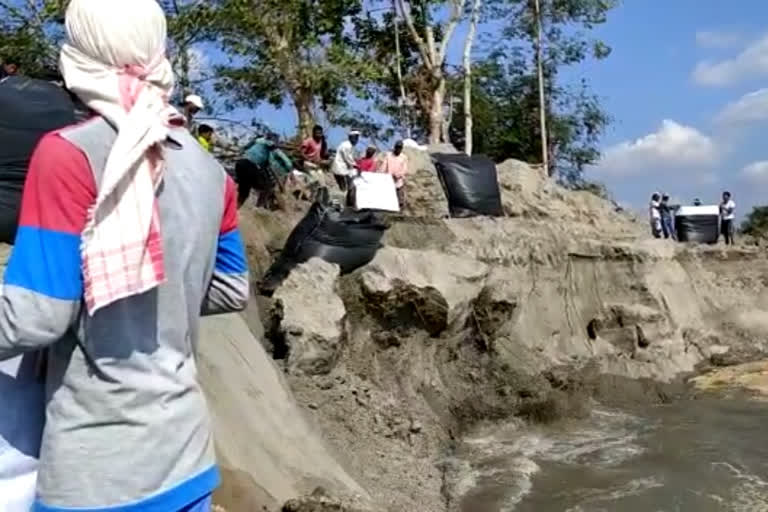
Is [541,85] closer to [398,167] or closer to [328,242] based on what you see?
[398,167]

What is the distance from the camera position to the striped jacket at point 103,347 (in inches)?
61.7

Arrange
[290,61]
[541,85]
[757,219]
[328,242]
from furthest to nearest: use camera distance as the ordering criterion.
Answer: [757,219] → [541,85] → [290,61] → [328,242]

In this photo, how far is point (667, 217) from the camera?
1950 centimetres

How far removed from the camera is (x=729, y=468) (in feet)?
28.1

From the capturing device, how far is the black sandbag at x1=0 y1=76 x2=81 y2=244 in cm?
415

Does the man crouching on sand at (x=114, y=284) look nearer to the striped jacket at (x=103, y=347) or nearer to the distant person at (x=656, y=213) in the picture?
the striped jacket at (x=103, y=347)

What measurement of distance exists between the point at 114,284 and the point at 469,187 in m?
12.2

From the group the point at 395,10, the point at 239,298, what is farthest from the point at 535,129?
the point at 239,298

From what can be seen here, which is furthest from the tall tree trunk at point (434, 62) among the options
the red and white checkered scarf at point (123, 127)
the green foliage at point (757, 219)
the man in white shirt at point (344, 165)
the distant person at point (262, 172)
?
the red and white checkered scarf at point (123, 127)

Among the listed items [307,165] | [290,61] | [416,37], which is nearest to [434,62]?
[416,37]

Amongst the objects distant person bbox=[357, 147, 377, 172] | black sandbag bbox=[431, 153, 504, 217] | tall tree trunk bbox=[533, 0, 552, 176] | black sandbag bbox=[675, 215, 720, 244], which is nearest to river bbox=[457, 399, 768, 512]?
black sandbag bbox=[431, 153, 504, 217]

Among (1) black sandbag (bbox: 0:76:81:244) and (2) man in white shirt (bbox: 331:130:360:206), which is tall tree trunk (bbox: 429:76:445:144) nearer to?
(2) man in white shirt (bbox: 331:130:360:206)

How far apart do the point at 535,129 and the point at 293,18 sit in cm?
1038

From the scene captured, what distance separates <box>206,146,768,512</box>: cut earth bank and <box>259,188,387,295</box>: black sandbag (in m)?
0.16
